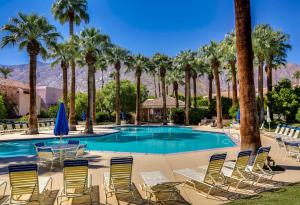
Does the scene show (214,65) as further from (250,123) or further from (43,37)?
(250,123)

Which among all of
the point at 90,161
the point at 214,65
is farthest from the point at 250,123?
the point at 214,65

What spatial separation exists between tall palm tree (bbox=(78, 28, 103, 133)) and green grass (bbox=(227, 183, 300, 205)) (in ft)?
66.9

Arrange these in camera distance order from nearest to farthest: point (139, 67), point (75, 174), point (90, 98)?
1. point (75, 174)
2. point (90, 98)
3. point (139, 67)

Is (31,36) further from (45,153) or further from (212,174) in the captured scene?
(212,174)

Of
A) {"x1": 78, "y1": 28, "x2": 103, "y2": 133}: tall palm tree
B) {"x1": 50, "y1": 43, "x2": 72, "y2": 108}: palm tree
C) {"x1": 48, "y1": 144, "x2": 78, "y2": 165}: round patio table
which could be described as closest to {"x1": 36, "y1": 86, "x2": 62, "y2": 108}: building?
{"x1": 50, "y1": 43, "x2": 72, "y2": 108}: palm tree

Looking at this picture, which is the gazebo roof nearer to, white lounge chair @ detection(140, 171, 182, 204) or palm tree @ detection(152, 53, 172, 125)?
palm tree @ detection(152, 53, 172, 125)

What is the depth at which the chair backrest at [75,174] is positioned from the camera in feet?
21.9

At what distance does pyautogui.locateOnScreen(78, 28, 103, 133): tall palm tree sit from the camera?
85.0 ft

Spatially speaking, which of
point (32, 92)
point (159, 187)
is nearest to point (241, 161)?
point (159, 187)

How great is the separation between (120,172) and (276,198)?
355 centimetres

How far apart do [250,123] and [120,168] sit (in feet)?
16.2

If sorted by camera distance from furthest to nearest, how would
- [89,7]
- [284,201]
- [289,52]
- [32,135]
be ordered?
[289,52] < [89,7] < [32,135] < [284,201]

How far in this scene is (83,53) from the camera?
86.6 ft

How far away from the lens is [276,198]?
6.82 meters
